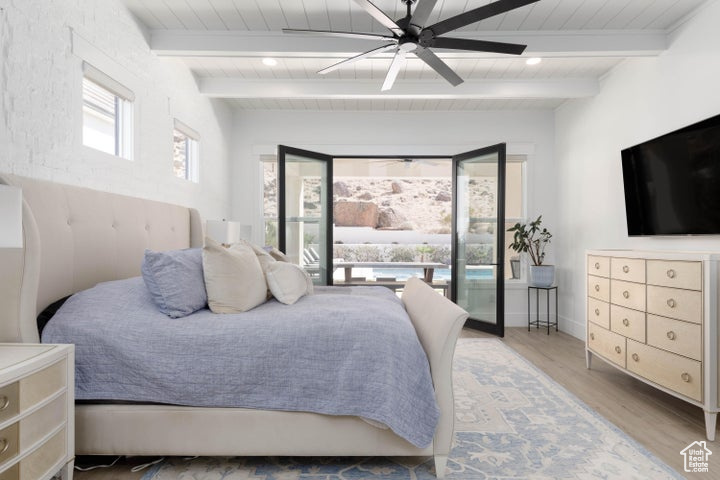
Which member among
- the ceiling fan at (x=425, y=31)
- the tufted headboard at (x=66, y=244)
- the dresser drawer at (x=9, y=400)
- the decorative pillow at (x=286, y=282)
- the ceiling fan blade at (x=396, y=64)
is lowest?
the dresser drawer at (x=9, y=400)

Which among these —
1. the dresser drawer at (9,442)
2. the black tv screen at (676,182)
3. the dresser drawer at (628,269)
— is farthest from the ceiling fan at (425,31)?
the dresser drawer at (9,442)

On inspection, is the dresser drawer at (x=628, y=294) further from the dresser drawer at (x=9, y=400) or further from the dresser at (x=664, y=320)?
the dresser drawer at (x=9, y=400)

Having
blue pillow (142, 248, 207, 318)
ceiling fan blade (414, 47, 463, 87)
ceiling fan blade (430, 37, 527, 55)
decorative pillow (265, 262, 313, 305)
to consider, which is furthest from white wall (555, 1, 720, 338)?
blue pillow (142, 248, 207, 318)

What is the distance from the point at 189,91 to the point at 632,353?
4223 mm

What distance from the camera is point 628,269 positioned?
8.95ft

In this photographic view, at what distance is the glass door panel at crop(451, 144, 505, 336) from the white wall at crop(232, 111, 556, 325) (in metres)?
0.42

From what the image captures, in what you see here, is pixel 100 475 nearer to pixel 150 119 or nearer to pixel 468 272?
pixel 150 119

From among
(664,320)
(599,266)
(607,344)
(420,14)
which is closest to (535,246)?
(599,266)

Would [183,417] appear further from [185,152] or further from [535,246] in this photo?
[535,246]

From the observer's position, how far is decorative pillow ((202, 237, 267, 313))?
200cm

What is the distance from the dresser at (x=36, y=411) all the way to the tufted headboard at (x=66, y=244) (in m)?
0.20

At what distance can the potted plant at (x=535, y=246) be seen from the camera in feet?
14.9

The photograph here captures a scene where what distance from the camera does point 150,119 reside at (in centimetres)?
305

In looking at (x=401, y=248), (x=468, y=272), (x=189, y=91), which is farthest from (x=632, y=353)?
(x=401, y=248)
